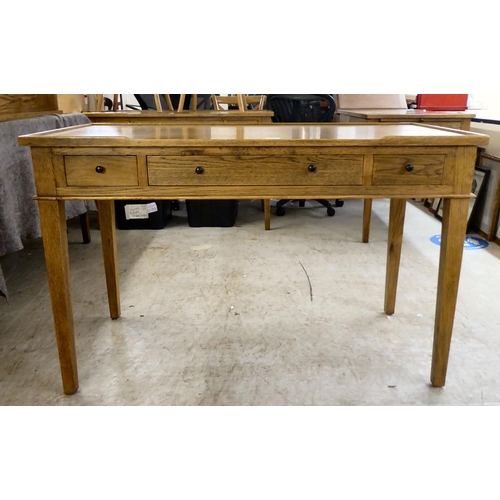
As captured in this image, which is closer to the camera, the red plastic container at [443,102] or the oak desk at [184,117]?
the oak desk at [184,117]

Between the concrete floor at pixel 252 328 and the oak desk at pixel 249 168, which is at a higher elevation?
the oak desk at pixel 249 168

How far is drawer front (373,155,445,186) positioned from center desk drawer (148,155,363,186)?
0.05 metres

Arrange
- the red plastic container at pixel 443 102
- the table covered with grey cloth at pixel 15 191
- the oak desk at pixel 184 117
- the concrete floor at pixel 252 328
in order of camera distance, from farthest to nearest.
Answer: the red plastic container at pixel 443 102, the oak desk at pixel 184 117, the table covered with grey cloth at pixel 15 191, the concrete floor at pixel 252 328

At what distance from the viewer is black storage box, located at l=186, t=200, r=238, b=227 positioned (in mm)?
3262

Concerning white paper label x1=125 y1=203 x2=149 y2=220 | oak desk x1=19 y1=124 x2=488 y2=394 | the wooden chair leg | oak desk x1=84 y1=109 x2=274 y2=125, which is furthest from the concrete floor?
oak desk x1=84 y1=109 x2=274 y2=125

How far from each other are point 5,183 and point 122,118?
1.36 meters

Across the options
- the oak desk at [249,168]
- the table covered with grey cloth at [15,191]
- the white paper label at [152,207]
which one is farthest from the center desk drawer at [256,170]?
the white paper label at [152,207]

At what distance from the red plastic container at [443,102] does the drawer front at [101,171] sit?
9.13 feet

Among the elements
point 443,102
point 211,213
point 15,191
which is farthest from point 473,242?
point 15,191

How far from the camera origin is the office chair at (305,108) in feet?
11.7

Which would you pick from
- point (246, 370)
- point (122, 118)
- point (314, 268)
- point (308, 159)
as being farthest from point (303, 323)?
point (122, 118)

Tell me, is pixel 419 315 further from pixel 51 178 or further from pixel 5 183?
pixel 5 183

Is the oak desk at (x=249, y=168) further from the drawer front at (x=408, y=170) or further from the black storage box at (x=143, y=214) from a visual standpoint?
the black storage box at (x=143, y=214)

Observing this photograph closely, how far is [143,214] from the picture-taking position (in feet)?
10.5
